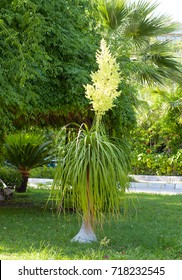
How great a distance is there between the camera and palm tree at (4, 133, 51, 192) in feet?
52.4

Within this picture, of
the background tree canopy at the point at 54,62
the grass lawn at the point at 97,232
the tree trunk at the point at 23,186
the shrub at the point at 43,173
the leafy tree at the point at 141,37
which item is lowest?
the grass lawn at the point at 97,232

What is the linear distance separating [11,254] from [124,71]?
530cm

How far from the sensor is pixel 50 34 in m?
10.0

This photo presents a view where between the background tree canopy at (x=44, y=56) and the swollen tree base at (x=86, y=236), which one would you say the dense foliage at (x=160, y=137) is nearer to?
the background tree canopy at (x=44, y=56)

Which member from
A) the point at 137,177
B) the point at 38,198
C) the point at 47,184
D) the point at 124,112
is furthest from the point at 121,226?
the point at 137,177

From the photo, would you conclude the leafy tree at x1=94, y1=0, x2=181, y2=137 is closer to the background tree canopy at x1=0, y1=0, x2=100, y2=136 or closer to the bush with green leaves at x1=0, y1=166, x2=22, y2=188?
the background tree canopy at x1=0, y1=0, x2=100, y2=136

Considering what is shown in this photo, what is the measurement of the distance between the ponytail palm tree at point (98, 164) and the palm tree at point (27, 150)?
8.33 metres

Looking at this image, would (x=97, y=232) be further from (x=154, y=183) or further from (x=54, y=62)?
(x=154, y=183)

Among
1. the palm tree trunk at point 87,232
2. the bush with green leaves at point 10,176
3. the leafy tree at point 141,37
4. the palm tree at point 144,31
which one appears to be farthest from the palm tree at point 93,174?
the bush with green leaves at point 10,176

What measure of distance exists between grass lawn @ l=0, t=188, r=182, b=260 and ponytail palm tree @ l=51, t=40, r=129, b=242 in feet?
1.63

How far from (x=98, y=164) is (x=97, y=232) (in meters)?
1.86

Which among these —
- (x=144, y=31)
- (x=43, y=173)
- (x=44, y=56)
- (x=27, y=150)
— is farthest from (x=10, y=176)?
(x=44, y=56)

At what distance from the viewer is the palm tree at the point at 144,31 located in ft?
44.1

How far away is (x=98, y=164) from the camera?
24.0ft
